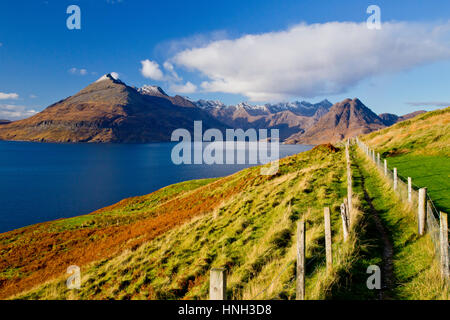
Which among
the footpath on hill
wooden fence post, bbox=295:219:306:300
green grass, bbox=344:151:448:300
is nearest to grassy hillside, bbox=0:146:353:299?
the footpath on hill

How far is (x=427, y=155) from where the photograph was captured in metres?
30.4

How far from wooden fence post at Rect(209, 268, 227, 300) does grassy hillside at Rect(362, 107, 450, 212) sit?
12.8 meters

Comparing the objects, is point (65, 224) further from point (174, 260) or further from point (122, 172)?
point (122, 172)

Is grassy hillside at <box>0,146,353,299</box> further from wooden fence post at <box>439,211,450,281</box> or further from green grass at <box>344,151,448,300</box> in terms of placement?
wooden fence post at <box>439,211,450,281</box>

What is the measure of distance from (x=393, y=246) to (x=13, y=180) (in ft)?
339

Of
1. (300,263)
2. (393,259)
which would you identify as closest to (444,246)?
(393,259)

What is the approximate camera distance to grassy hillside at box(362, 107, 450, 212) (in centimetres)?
1696

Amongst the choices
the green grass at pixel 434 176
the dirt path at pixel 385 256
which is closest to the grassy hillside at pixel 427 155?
the green grass at pixel 434 176

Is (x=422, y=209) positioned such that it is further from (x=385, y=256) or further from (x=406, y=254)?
(x=385, y=256)

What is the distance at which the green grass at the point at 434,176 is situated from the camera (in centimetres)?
1405

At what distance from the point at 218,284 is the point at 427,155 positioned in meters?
35.2
